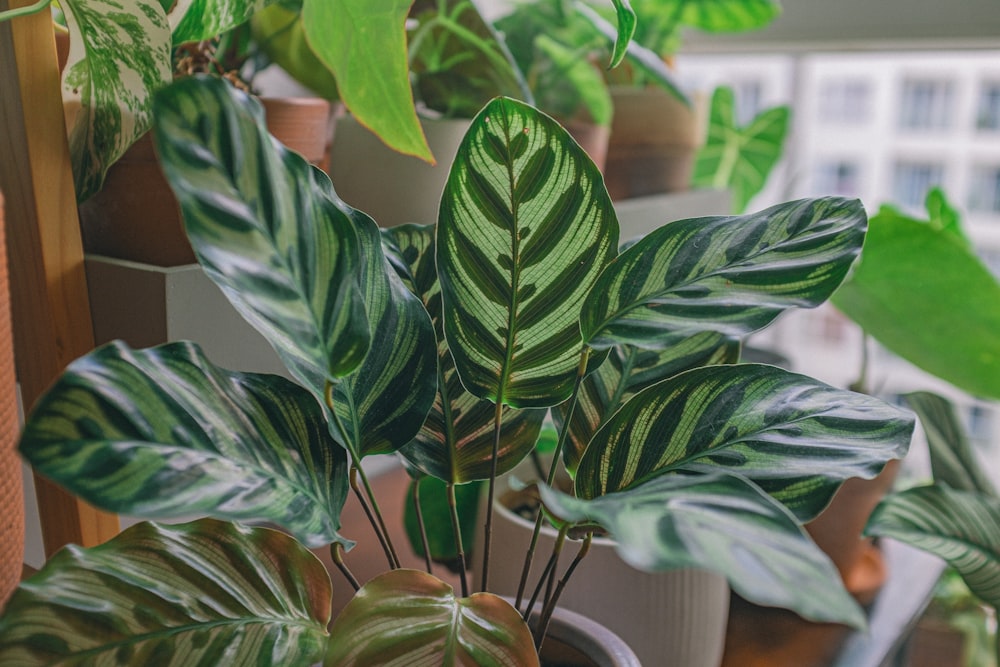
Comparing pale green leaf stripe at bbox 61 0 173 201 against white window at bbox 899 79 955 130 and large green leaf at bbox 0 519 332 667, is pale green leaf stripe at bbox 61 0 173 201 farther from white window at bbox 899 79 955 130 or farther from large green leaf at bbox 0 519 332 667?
white window at bbox 899 79 955 130

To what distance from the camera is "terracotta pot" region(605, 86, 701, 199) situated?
93 cm

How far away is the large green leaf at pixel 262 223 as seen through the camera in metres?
0.30

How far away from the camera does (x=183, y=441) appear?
1.07ft

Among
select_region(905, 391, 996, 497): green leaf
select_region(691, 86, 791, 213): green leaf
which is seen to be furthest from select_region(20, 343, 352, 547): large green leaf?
select_region(691, 86, 791, 213): green leaf

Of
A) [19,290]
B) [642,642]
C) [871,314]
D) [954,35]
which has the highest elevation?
[954,35]

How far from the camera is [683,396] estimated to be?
0.42m

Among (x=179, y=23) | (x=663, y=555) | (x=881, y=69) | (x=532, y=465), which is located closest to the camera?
(x=663, y=555)

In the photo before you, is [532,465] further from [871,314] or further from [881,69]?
[881,69]

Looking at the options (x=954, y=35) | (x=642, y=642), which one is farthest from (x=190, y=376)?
(x=954, y=35)

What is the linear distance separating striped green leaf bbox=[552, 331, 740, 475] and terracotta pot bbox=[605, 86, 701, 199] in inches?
19.0

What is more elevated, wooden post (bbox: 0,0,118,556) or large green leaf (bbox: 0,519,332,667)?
wooden post (bbox: 0,0,118,556)

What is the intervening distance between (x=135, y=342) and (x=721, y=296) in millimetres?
367

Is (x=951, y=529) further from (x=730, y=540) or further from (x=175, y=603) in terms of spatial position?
(x=175, y=603)

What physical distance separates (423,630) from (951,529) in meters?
0.47
